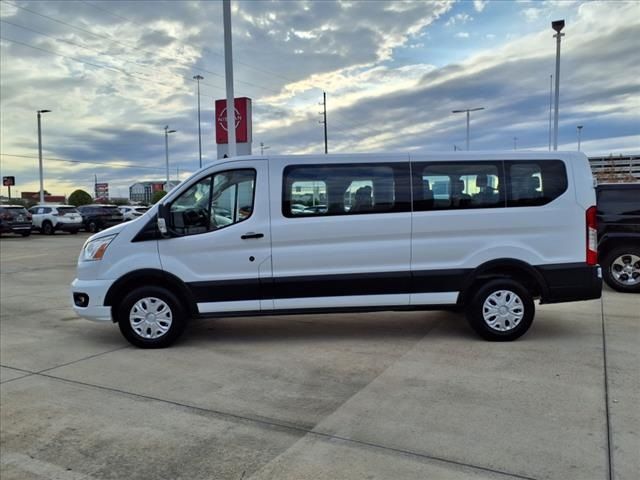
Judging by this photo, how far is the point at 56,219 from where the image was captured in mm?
28875

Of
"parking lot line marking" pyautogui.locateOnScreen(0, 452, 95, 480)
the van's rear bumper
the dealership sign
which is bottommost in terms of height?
"parking lot line marking" pyautogui.locateOnScreen(0, 452, 95, 480)

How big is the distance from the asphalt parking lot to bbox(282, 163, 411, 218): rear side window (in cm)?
154

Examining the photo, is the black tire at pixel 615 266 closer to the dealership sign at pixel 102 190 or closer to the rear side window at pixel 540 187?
the rear side window at pixel 540 187

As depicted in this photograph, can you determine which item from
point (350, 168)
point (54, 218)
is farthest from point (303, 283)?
point (54, 218)

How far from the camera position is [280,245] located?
5.82 meters

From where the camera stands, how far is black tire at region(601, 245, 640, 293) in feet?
28.7

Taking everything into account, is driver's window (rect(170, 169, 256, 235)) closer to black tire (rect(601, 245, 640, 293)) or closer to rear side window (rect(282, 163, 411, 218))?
rear side window (rect(282, 163, 411, 218))

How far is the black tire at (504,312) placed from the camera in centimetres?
584

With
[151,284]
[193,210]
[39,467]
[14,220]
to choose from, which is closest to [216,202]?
[193,210]

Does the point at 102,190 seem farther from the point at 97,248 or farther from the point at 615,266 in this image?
the point at 615,266

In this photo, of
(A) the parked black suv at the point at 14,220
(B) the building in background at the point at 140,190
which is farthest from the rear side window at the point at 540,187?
(B) the building in background at the point at 140,190

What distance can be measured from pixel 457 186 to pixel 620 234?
4577 millimetres

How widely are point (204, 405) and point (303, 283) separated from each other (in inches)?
76.8

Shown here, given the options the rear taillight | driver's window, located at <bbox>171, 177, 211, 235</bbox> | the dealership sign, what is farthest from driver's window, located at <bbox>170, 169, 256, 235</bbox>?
the dealership sign
